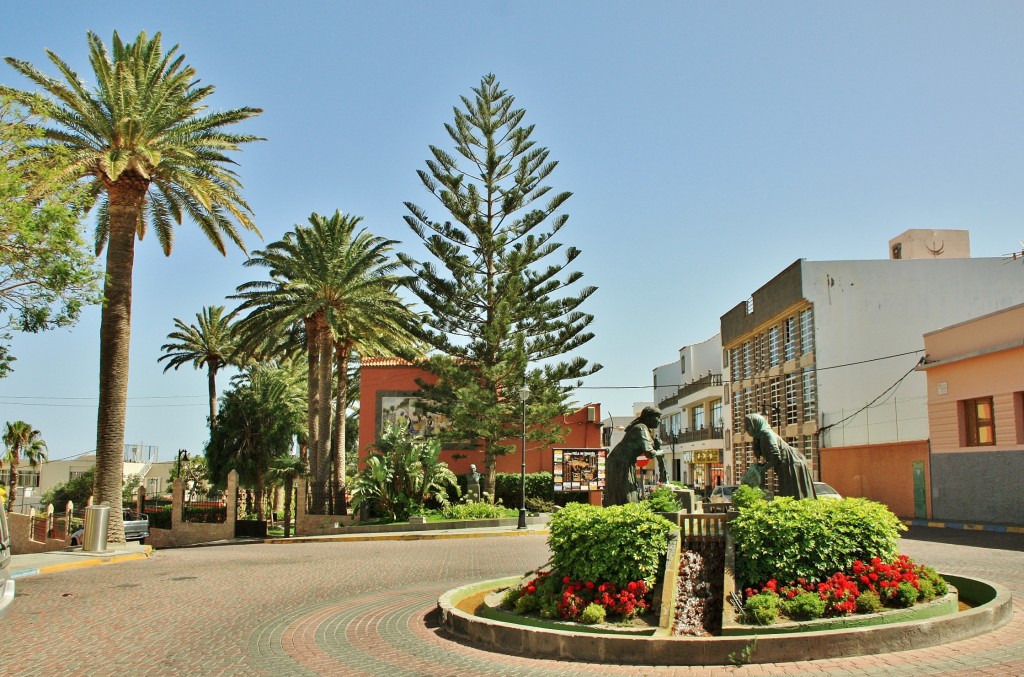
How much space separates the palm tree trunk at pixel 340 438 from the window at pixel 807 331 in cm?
1776

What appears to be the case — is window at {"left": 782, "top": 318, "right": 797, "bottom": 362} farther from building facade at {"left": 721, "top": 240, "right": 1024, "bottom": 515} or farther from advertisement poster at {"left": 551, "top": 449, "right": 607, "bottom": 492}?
advertisement poster at {"left": 551, "top": 449, "right": 607, "bottom": 492}

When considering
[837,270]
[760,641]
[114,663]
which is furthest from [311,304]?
[760,641]

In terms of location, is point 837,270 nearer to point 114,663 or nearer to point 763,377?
point 763,377

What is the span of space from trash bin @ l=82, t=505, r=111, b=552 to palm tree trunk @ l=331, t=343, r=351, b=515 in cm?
1193

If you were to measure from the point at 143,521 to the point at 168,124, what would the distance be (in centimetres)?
1568

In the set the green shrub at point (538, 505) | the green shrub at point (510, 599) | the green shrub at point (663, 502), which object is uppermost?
the green shrub at point (663, 502)

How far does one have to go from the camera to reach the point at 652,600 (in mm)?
8922

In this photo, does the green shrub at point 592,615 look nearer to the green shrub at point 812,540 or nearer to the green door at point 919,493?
the green shrub at point 812,540

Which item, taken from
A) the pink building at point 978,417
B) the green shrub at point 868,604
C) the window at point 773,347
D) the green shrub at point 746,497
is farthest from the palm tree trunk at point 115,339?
the window at point 773,347

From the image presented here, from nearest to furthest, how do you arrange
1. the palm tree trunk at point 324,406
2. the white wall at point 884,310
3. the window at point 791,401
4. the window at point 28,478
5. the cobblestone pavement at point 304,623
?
the cobblestone pavement at point 304,623 → the palm tree trunk at point 324,406 → the white wall at point 884,310 → the window at point 791,401 → the window at point 28,478

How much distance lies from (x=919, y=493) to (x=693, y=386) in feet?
97.4

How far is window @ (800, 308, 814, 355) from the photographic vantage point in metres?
33.3

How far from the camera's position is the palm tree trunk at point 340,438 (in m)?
32.1

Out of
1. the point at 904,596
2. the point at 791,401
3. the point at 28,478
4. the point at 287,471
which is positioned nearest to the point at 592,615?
the point at 904,596
